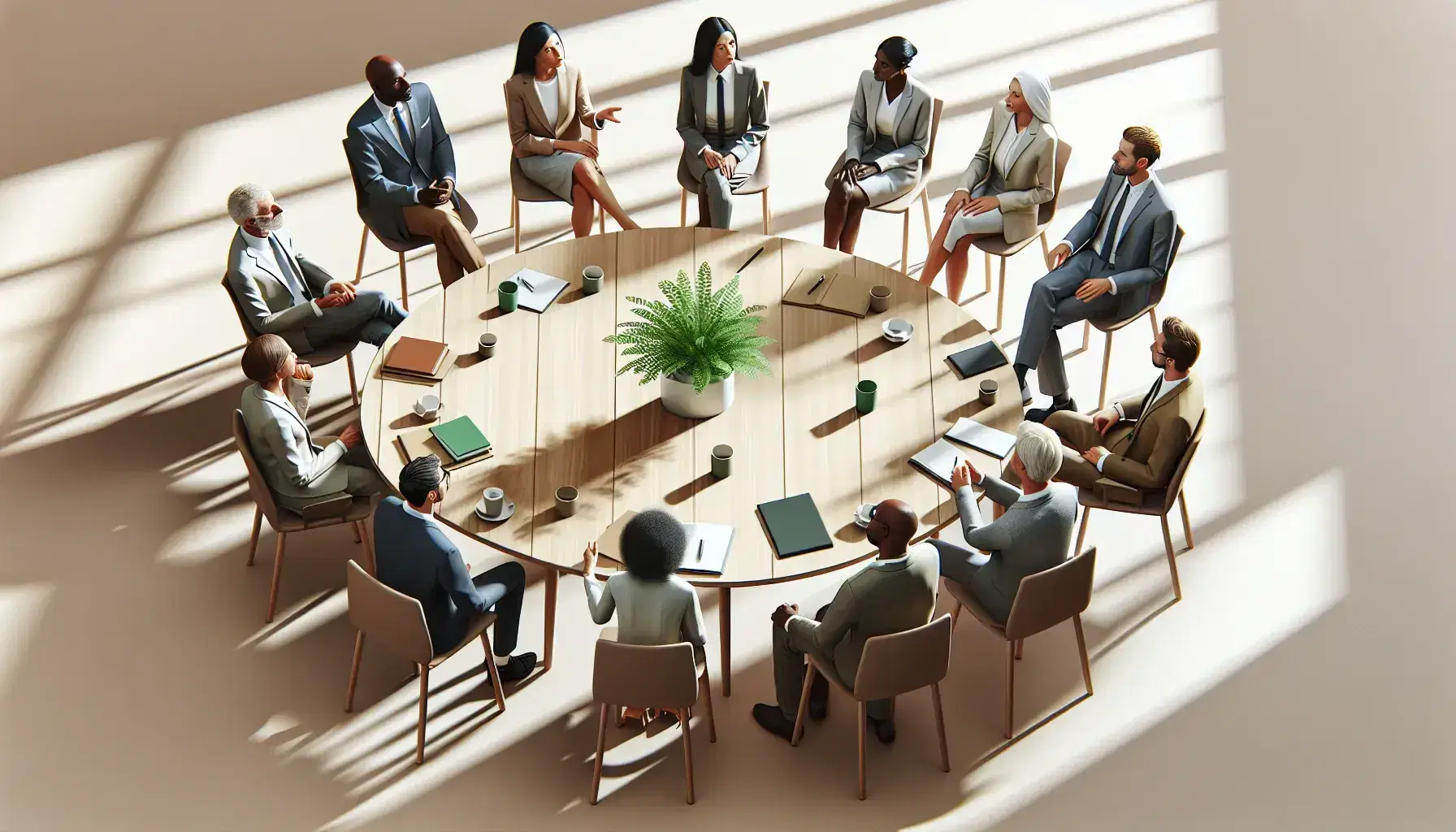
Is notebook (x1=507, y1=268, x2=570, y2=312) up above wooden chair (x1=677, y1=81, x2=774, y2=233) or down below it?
below

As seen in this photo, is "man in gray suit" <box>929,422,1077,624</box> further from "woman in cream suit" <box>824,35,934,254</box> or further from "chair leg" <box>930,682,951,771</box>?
"woman in cream suit" <box>824,35,934,254</box>

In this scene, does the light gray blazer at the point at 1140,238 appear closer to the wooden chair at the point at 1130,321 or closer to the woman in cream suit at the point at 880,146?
the wooden chair at the point at 1130,321

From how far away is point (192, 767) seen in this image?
565 centimetres

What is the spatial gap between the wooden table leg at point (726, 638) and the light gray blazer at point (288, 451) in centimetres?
158

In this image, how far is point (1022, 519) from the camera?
5438mm

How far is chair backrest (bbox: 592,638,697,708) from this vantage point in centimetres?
509

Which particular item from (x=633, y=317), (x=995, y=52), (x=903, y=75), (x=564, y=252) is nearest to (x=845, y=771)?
(x=633, y=317)

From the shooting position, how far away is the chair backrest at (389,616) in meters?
5.26

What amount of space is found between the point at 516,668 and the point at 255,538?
1315 millimetres

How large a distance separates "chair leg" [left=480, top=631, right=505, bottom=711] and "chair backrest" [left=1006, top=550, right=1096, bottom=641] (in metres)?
1.92

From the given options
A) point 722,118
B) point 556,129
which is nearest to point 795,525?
point 722,118

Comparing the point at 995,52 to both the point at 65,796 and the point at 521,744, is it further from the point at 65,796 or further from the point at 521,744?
the point at 65,796

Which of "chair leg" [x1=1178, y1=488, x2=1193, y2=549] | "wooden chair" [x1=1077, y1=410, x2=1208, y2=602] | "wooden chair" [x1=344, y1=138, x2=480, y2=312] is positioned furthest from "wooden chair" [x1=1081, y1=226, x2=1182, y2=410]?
"wooden chair" [x1=344, y1=138, x2=480, y2=312]

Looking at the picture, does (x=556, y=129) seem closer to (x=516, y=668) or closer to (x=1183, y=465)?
(x=516, y=668)
